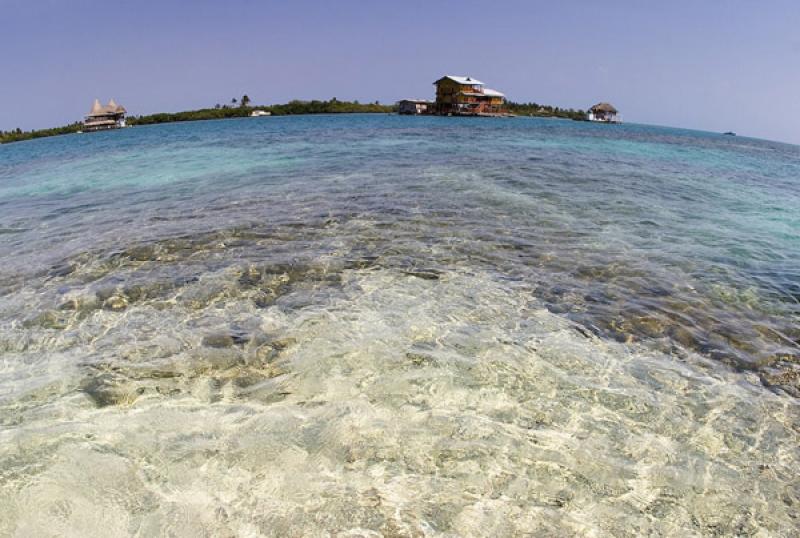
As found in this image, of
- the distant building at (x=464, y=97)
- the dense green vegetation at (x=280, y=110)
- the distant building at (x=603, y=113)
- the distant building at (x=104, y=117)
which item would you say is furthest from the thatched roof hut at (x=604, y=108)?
the distant building at (x=104, y=117)

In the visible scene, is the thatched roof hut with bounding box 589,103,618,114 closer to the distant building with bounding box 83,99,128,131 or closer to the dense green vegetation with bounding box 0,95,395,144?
the dense green vegetation with bounding box 0,95,395,144

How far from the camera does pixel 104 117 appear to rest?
77.9 meters

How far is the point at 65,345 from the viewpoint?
4.47m

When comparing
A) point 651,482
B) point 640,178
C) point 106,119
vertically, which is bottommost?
point 651,482

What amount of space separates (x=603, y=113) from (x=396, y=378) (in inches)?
4303

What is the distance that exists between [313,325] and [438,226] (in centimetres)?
453

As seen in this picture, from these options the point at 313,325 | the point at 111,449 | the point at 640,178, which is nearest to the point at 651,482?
the point at 313,325

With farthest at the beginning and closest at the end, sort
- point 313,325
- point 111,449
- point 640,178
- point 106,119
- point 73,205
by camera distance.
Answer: point 106,119
point 640,178
point 73,205
point 313,325
point 111,449

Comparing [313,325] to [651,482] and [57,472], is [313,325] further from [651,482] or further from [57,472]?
[651,482]

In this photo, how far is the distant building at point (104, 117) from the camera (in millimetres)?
76113

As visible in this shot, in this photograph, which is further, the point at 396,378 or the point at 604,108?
the point at 604,108

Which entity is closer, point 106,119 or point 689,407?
point 689,407

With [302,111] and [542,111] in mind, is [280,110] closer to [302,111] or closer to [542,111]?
[302,111]

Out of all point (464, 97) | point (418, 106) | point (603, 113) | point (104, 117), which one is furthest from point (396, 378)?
point (603, 113)
